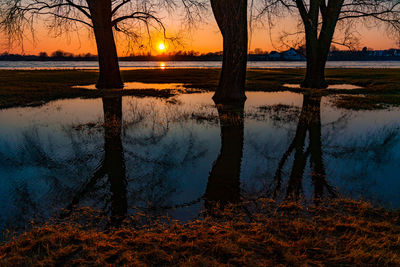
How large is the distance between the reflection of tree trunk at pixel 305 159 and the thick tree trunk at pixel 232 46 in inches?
168

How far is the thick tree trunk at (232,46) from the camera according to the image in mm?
12484

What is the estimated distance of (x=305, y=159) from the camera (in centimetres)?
617

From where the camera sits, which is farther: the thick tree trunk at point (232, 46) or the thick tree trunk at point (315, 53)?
the thick tree trunk at point (315, 53)

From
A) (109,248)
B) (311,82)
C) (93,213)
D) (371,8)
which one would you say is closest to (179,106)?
(93,213)

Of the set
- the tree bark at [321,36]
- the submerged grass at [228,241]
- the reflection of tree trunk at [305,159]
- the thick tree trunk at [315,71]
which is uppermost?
the tree bark at [321,36]

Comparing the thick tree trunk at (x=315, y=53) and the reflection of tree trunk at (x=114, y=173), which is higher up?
the thick tree trunk at (x=315, y=53)

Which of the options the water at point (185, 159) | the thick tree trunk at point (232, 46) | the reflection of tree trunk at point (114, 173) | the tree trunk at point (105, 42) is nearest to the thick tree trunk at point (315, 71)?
the thick tree trunk at point (232, 46)

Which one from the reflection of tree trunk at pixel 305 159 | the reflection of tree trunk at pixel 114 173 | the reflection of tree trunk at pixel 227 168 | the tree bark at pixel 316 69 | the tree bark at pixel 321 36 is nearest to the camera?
the reflection of tree trunk at pixel 114 173

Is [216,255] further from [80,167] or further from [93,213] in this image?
[80,167]

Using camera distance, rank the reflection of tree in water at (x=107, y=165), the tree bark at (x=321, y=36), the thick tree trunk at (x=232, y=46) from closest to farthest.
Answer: the reflection of tree in water at (x=107, y=165)
the thick tree trunk at (x=232, y=46)
the tree bark at (x=321, y=36)

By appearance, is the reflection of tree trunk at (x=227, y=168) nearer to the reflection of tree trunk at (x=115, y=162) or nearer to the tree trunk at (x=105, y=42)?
the reflection of tree trunk at (x=115, y=162)

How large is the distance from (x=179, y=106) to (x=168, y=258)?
410 inches

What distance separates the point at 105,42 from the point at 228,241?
18460 millimetres

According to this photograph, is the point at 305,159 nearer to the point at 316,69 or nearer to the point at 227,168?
the point at 227,168
